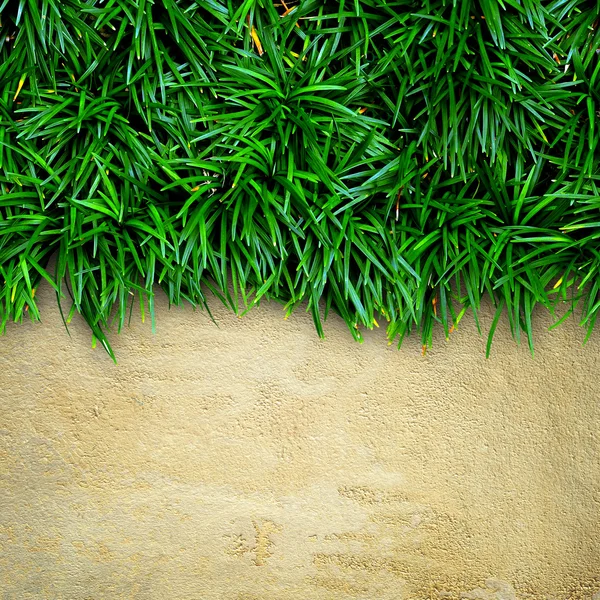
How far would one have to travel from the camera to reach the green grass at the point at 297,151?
65.7 inches

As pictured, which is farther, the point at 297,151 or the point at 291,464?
the point at 291,464

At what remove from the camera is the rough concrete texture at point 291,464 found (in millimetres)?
1802

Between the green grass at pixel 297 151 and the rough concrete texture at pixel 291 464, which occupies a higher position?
the green grass at pixel 297 151

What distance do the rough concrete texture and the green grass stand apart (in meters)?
0.12

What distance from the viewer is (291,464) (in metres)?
1.87

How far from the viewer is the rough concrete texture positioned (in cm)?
180

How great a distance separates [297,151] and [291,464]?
838 millimetres

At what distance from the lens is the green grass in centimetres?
167

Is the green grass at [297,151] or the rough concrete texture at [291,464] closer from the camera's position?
the green grass at [297,151]

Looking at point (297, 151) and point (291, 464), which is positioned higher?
point (297, 151)

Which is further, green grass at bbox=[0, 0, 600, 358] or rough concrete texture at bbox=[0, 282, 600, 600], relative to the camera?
rough concrete texture at bbox=[0, 282, 600, 600]

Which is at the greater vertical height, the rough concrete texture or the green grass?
the green grass

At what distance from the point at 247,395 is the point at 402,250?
0.57 m

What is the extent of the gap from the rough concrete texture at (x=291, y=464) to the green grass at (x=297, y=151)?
0.38 ft
